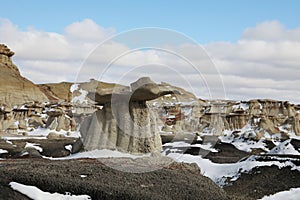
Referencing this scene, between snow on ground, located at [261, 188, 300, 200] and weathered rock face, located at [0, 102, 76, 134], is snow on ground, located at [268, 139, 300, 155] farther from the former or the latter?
weathered rock face, located at [0, 102, 76, 134]

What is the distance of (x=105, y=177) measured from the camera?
12.8m

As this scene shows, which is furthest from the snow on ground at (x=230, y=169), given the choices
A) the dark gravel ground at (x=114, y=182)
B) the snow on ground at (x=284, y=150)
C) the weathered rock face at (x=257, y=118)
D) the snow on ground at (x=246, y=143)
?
the weathered rock face at (x=257, y=118)

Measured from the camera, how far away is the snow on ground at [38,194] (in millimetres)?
10680

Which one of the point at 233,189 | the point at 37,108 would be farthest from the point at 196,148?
the point at 37,108

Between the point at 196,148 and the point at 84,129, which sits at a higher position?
the point at 84,129

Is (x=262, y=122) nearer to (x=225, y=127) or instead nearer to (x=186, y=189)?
(x=225, y=127)

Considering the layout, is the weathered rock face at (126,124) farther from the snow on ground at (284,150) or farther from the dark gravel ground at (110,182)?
the dark gravel ground at (110,182)

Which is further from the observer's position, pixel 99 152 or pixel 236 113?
pixel 236 113

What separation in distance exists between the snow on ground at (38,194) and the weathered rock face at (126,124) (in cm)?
1229

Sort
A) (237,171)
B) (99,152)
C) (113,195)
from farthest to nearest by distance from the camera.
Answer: (99,152)
(237,171)
(113,195)

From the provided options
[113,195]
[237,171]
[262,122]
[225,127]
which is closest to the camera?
[113,195]

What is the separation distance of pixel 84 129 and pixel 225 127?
52833 millimetres

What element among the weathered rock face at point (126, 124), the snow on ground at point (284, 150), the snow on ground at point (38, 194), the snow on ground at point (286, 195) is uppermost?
the weathered rock face at point (126, 124)

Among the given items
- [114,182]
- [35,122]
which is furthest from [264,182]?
[35,122]
